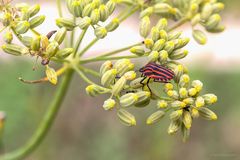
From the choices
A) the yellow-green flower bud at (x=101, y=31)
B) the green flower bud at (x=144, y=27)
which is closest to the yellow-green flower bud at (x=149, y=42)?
the green flower bud at (x=144, y=27)

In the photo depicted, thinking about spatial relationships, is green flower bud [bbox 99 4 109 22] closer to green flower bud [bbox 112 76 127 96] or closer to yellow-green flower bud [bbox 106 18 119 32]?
yellow-green flower bud [bbox 106 18 119 32]

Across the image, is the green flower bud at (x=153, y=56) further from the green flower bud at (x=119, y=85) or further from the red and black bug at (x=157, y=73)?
the green flower bud at (x=119, y=85)

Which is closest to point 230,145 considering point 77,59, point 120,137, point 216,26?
point 120,137

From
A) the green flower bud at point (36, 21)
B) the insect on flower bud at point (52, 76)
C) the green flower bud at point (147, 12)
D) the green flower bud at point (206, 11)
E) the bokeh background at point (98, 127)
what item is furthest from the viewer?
the bokeh background at point (98, 127)

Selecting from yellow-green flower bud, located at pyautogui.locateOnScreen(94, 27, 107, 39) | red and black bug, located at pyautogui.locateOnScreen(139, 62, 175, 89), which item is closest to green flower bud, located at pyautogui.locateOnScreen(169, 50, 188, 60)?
red and black bug, located at pyautogui.locateOnScreen(139, 62, 175, 89)

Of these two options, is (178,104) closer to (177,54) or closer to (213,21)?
(177,54)

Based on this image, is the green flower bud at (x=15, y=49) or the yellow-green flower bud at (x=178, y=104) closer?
the yellow-green flower bud at (x=178, y=104)
